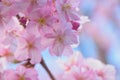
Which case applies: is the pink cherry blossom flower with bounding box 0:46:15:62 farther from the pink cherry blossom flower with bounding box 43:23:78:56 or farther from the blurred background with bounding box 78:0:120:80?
the blurred background with bounding box 78:0:120:80

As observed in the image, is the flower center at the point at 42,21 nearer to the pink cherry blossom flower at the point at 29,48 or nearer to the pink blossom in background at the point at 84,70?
Answer: the pink cherry blossom flower at the point at 29,48

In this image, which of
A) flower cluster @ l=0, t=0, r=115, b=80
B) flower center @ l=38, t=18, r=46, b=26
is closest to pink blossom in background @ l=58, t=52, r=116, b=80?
flower cluster @ l=0, t=0, r=115, b=80

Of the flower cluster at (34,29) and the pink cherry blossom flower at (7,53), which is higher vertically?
the flower cluster at (34,29)

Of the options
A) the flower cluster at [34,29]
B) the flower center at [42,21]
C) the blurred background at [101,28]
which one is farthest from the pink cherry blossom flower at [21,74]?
the blurred background at [101,28]

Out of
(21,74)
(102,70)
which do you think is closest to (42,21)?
(21,74)

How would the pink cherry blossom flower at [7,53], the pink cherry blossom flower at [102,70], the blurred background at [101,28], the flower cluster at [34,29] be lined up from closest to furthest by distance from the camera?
the flower cluster at [34,29], the pink cherry blossom flower at [7,53], the pink cherry blossom flower at [102,70], the blurred background at [101,28]
